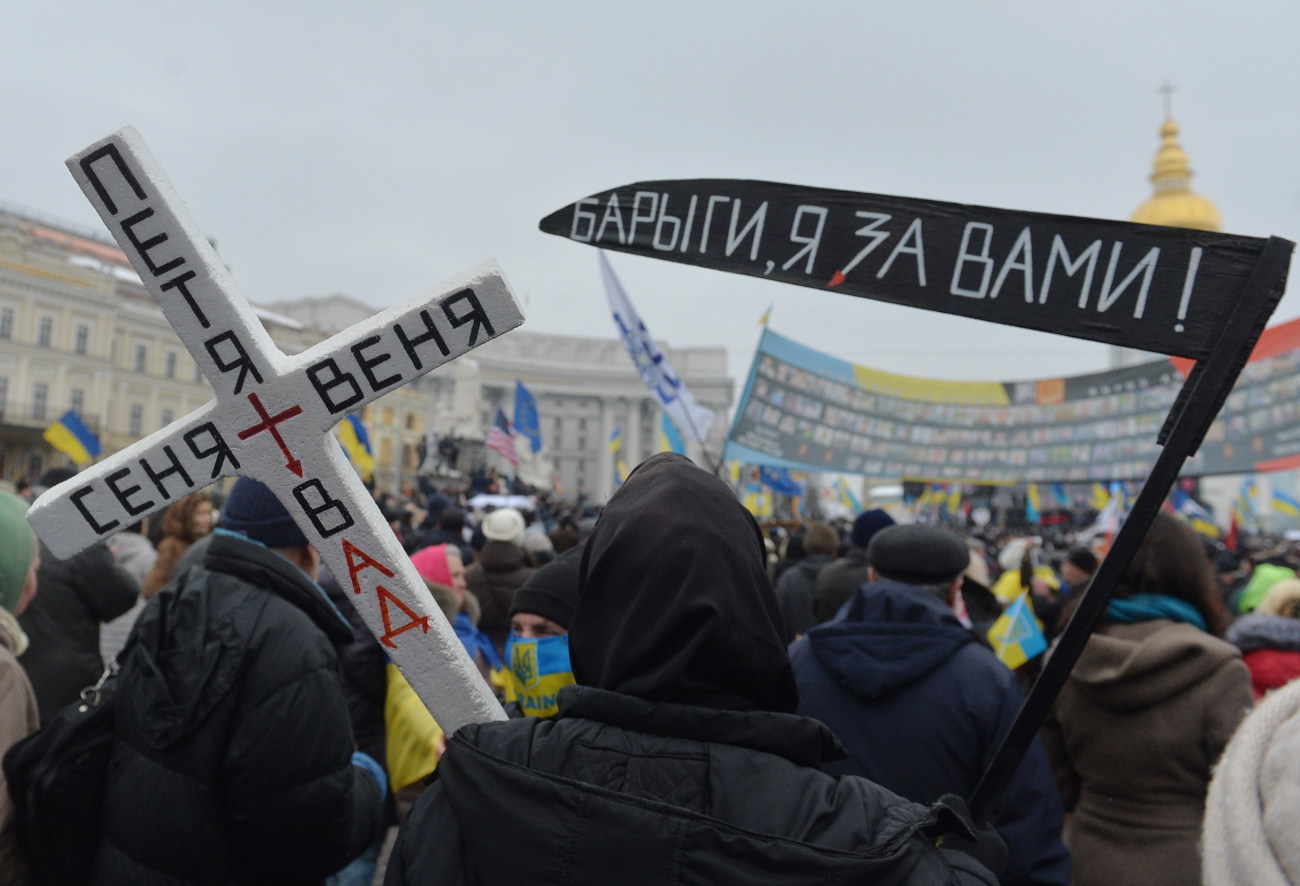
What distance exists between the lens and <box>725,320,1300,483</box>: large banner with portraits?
5.67 metres

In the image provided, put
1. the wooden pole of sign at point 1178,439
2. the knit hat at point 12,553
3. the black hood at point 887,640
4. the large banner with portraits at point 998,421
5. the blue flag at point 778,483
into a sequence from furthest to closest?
the blue flag at point 778,483 → the large banner with portraits at point 998,421 → the black hood at point 887,640 → the knit hat at point 12,553 → the wooden pole of sign at point 1178,439

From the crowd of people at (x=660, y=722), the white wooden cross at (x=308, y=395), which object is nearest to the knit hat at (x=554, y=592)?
the crowd of people at (x=660, y=722)

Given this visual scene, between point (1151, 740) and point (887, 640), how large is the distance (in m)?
0.84

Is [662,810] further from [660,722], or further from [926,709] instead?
[926,709]

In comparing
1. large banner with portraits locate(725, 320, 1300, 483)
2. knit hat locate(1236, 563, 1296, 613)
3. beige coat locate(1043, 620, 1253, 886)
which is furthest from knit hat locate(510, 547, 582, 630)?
knit hat locate(1236, 563, 1296, 613)

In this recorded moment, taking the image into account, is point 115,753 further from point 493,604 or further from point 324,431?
point 493,604

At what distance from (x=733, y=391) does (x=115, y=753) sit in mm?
92773

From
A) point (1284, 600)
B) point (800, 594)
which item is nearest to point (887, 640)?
point (1284, 600)

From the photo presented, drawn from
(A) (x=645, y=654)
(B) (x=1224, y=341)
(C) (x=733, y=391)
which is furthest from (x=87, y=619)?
(C) (x=733, y=391)

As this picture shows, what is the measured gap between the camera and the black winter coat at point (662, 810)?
1.11 meters

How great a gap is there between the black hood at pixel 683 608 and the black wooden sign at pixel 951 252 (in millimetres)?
503

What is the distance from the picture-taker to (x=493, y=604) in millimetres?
5285

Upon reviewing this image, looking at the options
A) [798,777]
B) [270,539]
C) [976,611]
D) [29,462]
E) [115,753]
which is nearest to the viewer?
[798,777]

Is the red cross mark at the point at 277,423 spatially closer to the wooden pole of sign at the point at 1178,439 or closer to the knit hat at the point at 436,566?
the wooden pole of sign at the point at 1178,439
